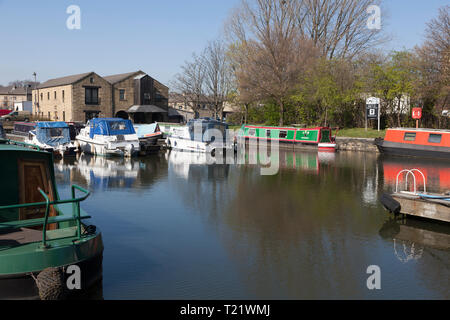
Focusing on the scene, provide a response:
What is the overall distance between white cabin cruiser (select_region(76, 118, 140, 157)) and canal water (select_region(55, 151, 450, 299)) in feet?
22.3

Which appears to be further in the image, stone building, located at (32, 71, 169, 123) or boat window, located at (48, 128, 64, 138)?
stone building, located at (32, 71, 169, 123)

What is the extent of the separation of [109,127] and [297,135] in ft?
51.7

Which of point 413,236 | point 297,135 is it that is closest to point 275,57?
point 297,135

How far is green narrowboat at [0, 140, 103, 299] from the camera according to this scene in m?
6.36

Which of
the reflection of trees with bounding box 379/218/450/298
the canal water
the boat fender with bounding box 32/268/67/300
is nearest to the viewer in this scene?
the boat fender with bounding box 32/268/67/300

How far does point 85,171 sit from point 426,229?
1636 centimetres

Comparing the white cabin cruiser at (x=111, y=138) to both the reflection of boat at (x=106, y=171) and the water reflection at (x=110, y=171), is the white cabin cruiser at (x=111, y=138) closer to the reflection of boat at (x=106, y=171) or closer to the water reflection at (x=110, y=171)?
the water reflection at (x=110, y=171)

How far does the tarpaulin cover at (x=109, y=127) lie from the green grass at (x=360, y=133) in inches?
758

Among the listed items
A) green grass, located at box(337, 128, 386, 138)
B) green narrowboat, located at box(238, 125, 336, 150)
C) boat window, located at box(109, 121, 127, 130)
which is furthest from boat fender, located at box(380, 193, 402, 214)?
green grass, located at box(337, 128, 386, 138)

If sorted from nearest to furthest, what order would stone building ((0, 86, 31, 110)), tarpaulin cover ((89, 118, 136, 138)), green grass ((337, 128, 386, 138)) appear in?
tarpaulin cover ((89, 118, 136, 138)), green grass ((337, 128, 386, 138)), stone building ((0, 86, 31, 110))

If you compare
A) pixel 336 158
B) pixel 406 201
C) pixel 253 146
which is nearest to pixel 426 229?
pixel 406 201

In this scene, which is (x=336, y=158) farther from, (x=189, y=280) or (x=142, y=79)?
(x=142, y=79)

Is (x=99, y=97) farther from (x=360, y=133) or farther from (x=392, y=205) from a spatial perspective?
(x=392, y=205)

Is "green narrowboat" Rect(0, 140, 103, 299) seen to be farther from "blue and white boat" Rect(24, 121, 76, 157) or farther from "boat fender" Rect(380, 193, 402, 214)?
"blue and white boat" Rect(24, 121, 76, 157)
